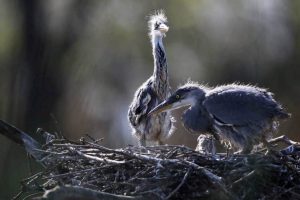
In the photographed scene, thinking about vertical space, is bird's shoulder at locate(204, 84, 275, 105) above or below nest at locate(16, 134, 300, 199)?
above

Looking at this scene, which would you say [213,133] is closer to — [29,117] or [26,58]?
[29,117]

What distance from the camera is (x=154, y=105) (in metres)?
8.89

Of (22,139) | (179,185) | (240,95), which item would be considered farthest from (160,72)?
(179,185)

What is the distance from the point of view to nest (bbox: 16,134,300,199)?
6086 mm

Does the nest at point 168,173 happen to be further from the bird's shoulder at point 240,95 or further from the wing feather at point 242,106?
the bird's shoulder at point 240,95

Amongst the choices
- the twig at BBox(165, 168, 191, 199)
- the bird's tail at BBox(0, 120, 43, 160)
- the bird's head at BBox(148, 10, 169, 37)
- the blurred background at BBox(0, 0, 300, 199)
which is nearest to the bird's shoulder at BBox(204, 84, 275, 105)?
the twig at BBox(165, 168, 191, 199)

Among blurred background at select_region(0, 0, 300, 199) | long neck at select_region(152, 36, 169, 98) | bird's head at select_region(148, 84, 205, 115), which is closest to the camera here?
bird's head at select_region(148, 84, 205, 115)

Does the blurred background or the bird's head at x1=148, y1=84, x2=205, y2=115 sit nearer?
the bird's head at x1=148, y1=84, x2=205, y2=115

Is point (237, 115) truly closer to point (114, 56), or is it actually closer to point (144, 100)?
point (144, 100)

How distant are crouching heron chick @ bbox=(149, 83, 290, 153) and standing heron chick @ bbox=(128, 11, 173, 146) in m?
1.64

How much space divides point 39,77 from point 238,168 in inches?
302

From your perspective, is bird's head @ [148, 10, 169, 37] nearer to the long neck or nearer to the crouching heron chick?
the long neck

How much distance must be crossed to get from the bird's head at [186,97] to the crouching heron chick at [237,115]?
6 cm

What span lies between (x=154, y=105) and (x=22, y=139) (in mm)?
2398
